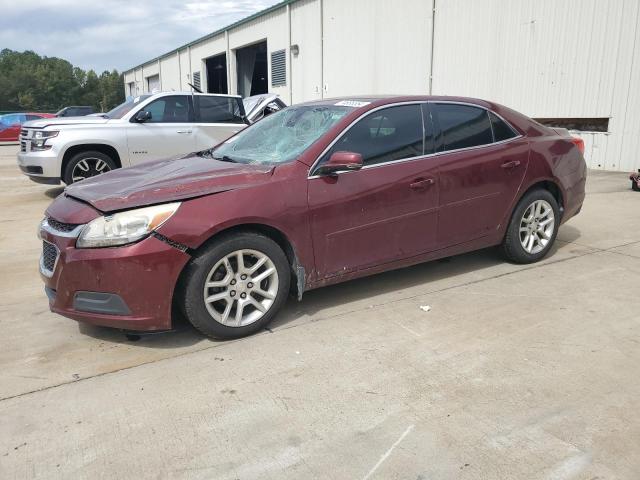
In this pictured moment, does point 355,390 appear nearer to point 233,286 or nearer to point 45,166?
point 233,286

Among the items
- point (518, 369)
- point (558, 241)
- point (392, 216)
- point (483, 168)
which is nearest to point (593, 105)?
point (558, 241)

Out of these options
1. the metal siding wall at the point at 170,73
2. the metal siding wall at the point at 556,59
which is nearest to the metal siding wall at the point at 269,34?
the metal siding wall at the point at 556,59

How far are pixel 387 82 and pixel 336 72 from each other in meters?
3.10

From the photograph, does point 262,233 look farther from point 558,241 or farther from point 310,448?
point 558,241

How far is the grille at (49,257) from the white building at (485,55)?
11413mm

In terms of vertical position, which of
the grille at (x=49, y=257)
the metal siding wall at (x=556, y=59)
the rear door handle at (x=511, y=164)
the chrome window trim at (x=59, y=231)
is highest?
the metal siding wall at (x=556, y=59)

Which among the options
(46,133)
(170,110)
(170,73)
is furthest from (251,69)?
(46,133)

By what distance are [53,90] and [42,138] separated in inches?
3328

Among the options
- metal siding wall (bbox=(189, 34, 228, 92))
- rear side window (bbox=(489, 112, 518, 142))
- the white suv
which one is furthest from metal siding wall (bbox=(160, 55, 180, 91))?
rear side window (bbox=(489, 112, 518, 142))

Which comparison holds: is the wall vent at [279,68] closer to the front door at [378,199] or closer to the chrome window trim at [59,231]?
the front door at [378,199]

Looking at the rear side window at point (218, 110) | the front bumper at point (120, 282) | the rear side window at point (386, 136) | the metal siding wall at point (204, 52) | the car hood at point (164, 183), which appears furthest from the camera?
the metal siding wall at point (204, 52)

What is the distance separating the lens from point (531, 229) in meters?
5.21

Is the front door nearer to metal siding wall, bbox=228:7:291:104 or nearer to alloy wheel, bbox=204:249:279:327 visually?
alloy wheel, bbox=204:249:279:327

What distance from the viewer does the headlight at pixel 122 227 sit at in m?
3.34
